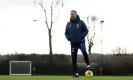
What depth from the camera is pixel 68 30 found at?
12531mm

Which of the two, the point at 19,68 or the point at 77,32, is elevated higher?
the point at 77,32

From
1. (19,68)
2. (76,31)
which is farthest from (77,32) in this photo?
(19,68)

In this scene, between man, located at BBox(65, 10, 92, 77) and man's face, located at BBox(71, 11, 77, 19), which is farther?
man, located at BBox(65, 10, 92, 77)

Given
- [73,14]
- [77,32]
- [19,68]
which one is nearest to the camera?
[73,14]

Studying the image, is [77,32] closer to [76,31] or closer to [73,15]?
[76,31]

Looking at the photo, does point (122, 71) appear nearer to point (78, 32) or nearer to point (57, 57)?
point (57, 57)

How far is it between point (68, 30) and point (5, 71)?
3953 centimetres

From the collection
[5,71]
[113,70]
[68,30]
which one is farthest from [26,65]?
[68,30]

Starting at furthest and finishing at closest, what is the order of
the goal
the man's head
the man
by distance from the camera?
1. the goal
2. the man
3. the man's head

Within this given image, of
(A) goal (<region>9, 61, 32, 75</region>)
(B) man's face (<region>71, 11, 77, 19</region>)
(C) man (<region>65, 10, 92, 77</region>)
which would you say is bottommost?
(A) goal (<region>9, 61, 32, 75</region>)

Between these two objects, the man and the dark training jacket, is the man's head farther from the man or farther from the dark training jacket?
the dark training jacket

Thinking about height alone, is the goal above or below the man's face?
below

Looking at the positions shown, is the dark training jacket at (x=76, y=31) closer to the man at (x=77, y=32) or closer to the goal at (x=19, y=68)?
the man at (x=77, y=32)

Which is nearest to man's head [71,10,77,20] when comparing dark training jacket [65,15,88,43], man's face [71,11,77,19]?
man's face [71,11,77,19]
